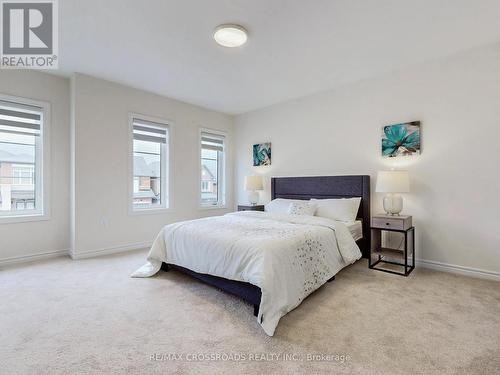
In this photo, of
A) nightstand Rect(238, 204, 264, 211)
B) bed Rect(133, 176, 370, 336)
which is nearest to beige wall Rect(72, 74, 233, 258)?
nightstand Rect(238, 204, 264, 211)

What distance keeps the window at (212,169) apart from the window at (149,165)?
793 millimetres

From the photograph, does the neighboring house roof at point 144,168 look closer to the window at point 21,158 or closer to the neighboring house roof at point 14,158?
the window at point 21,158

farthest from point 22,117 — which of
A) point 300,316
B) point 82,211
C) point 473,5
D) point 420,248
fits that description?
point 420,248

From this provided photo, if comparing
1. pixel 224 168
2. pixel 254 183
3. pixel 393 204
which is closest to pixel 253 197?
pixel 254 183

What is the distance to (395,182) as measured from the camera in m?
3.06

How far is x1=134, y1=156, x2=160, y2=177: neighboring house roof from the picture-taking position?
14.0 feet

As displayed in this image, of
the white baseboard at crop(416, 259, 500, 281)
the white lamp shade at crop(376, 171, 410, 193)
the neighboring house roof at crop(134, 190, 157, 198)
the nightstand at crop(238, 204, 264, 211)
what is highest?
the white lamp shade at crop(376, 171, 410, 193)

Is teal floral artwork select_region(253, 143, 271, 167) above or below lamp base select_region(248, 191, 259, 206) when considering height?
above

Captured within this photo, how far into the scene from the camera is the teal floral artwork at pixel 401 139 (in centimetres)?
326

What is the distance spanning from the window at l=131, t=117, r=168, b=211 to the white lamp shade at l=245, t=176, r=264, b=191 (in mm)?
1491

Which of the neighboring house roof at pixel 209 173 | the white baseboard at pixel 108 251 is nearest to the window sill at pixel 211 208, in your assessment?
the neighboring house roof at pixel 209 173

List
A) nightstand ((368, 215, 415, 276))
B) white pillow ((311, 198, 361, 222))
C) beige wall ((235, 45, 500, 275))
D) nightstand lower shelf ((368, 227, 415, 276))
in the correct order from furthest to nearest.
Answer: white pillow ((311, 198, 361, 222))
nightstand lower shelf ((368, 227, 415, 276))
nightstand ((368, 215, 415, 276))
beige wall ((235, 45, 500, 275))

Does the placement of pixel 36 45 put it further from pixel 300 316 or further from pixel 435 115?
pixel 435 115

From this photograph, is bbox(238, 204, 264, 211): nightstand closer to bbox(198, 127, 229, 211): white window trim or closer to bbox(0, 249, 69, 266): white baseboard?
bbox(198, 127, 229, 211): white window trim
